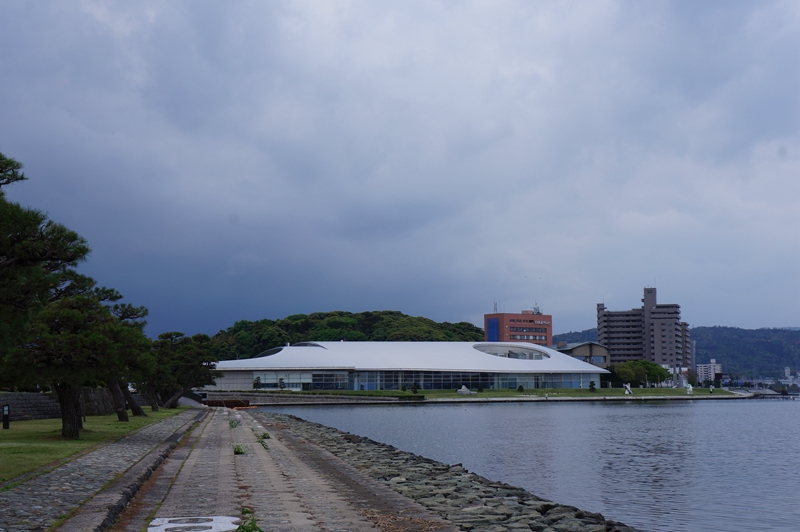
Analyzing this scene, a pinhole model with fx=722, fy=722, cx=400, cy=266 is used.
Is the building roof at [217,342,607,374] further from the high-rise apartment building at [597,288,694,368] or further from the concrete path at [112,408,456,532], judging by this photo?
the high-rise apartment building at [597,288,694,368]

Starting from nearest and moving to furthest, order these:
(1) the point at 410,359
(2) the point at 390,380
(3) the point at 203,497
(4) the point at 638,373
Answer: (3) the point at 203,497 < (2) the point at 390,380 < (1) the point at 410,359 < (4) the point at 638,373

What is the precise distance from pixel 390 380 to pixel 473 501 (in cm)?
8543

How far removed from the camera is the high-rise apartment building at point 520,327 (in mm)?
183875

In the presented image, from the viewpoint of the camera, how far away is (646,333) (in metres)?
192

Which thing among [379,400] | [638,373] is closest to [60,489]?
[379,400]

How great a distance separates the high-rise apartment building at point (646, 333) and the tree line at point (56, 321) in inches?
6747

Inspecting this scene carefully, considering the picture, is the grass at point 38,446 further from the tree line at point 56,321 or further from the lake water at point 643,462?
the lake water at point 643,462

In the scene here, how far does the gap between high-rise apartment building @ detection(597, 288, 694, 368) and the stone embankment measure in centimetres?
18053

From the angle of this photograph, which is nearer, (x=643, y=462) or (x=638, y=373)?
(x=643, y=462)

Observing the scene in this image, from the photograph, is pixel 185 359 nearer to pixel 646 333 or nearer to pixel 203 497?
pixel 203 497

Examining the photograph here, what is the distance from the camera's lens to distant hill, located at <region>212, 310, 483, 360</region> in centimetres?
13375

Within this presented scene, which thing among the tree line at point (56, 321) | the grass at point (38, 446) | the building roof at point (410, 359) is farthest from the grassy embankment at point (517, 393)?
the grass at point (38, 446)

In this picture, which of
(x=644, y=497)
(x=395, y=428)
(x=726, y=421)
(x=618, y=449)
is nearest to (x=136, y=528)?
(x=644, y=497)

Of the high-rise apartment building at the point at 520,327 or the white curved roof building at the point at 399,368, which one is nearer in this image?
the white curved roof building at the point at 399,368
